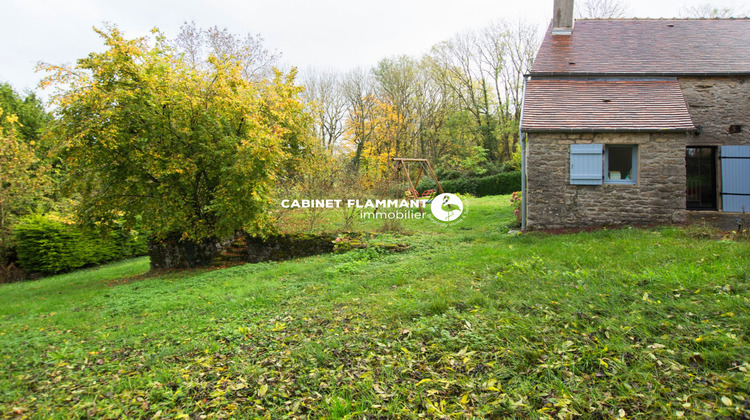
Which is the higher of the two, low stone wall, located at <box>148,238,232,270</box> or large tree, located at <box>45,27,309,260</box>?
large tree, located at <box>45,27,309,260</box>

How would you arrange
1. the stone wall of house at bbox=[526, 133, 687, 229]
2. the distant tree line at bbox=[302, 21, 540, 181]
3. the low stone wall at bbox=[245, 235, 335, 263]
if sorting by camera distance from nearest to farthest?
the stone wall of house at bbox=[526, 133, 687, 229] → the low stone wall at bbox=[245, 235, 335, 263] → the distant tree line at bbox=[302, 21, 540, 181]

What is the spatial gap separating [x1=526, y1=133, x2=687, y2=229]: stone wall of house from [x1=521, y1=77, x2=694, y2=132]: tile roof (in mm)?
262

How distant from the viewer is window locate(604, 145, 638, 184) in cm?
948

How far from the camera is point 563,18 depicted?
1289 cm

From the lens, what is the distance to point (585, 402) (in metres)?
2.67

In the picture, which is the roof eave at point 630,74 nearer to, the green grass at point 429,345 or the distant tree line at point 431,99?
the green grass at point 429,345

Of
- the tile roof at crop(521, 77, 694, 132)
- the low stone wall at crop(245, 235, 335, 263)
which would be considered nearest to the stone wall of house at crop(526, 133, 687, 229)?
the tile roof at crop(521, 77, 694, 132)

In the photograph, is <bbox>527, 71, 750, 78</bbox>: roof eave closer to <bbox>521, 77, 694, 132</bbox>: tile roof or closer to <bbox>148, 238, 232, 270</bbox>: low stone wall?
<bbox>521, 77, 694, 132</bbox>: tile roof

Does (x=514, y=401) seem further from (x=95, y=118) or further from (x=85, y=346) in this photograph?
(x=95, y=118)

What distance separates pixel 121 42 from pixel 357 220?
7428 mm

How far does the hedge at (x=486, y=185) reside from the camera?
20.9 metres

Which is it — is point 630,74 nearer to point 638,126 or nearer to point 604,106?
point 604,106

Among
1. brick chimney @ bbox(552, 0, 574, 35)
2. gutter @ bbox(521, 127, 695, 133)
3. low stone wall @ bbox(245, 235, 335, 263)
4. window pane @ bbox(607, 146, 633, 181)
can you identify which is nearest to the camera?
gutter @ bbox(521, 127, 695, 133)

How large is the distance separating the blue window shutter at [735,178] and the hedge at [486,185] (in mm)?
10514
